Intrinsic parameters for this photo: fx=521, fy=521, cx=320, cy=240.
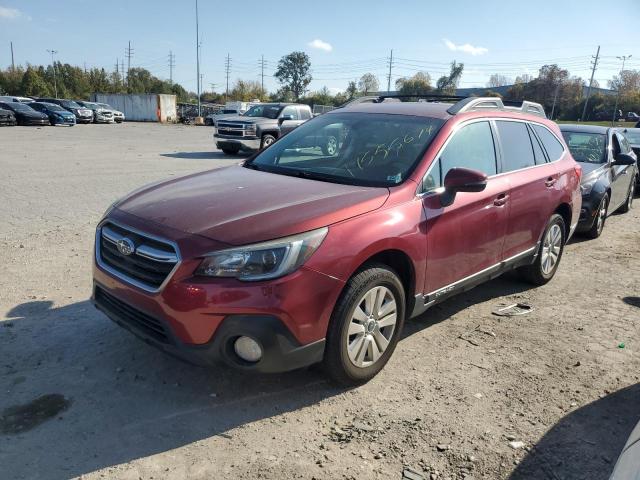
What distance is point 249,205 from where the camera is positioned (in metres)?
3.26

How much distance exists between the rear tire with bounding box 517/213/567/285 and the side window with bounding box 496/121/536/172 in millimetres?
Result: 779

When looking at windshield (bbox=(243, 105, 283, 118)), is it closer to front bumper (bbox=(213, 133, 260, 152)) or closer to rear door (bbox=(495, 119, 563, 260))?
front bumper (bbox=(213, 133, 260, 152))

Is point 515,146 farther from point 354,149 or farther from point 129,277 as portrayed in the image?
point 129,277

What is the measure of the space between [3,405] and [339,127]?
10.5 feet

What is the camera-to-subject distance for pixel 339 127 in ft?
14.9

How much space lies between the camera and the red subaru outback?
2.87 metres

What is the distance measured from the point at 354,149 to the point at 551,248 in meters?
2.72

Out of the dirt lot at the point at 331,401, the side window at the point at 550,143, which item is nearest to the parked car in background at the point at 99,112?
the dirt lot at the point at 331,401

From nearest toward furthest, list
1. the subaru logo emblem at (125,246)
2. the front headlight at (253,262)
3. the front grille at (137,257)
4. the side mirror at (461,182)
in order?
1. the front headlight at (253,262)
2. the front grille at (137,257)
3. the subaru logo emblem at (125,246)
4. the side mirror at (461,182)

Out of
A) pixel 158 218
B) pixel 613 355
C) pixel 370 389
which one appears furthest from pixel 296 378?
pixel 613 355

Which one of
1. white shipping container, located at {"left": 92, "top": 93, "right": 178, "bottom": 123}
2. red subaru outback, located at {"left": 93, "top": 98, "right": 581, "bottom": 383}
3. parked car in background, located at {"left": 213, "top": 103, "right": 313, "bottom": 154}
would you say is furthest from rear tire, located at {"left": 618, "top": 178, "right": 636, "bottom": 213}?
white shipping container, located at {"left": 92, "top": 93, "right": 178, "bottom": 123}

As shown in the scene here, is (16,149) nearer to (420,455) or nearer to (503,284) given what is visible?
(503,284)

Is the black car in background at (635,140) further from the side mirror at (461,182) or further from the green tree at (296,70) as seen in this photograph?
the green tree at (296,70)

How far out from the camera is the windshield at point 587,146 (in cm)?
865
